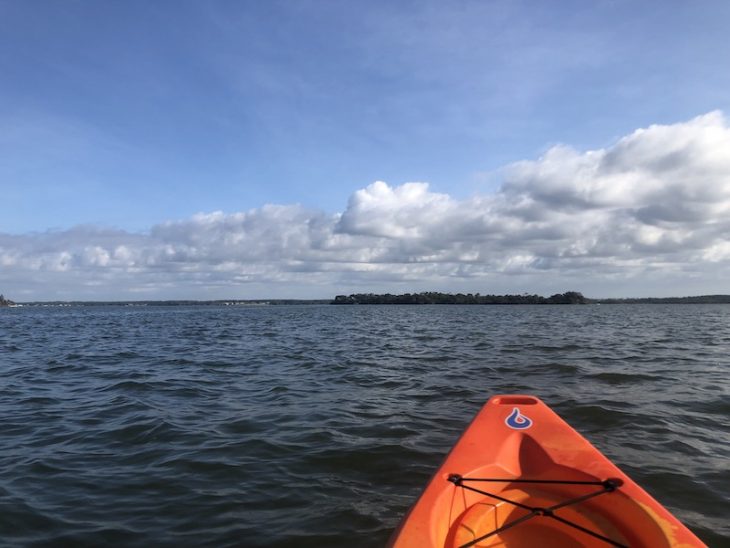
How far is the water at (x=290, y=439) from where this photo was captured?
19.0 feet

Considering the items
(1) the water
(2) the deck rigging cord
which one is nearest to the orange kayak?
(2) the deck rigging cord

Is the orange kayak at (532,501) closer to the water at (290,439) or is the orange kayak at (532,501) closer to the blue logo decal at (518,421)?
the blue logo decal at (518,421)

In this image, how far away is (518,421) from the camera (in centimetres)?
654

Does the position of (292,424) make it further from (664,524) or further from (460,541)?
(664,524)

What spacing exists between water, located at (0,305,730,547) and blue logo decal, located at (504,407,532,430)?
4.96ft

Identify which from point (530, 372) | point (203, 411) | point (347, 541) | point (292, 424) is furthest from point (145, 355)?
point (347, 541)

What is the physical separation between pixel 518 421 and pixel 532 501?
1.39 meters

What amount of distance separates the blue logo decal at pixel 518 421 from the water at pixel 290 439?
1.51 meters

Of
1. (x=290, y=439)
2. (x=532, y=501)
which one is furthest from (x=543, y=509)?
(x=290, y=439)

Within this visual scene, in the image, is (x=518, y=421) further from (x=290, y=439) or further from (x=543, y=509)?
(x=290, y=439)

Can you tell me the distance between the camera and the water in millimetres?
5777

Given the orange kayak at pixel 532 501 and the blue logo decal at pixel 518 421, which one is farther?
the blue logo decal at pixel 518 421

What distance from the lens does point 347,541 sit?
5273 millimetres

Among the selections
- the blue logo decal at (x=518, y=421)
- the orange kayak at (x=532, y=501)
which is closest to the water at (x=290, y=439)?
the orange kayak at (x=532, y=501)
